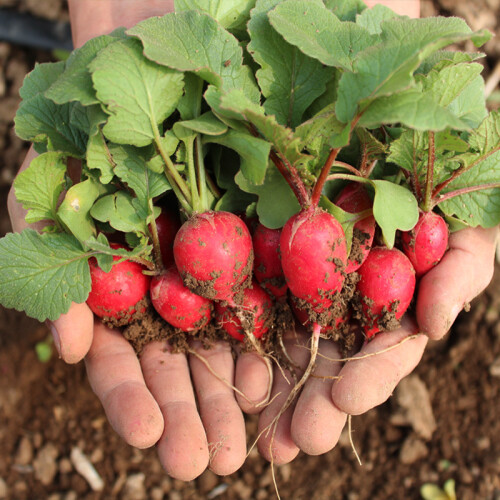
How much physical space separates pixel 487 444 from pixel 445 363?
0.49 metres

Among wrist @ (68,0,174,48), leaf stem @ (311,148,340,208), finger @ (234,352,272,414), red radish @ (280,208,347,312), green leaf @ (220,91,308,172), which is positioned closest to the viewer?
green leaf @ (220,91,308,172)

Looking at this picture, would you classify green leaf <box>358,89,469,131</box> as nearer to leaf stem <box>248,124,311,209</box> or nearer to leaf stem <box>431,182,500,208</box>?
leaf stem <box>248,124,311,209</box>

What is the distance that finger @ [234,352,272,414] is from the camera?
2.09m

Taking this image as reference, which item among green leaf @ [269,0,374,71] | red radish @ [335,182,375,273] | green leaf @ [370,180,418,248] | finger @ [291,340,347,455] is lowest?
finger @ [291,340,347,455]

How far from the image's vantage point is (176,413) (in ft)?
6.39

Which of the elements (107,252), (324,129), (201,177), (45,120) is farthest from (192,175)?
(45,120)

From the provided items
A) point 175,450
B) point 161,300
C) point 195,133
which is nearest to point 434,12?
point 195,133

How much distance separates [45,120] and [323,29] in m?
1.09

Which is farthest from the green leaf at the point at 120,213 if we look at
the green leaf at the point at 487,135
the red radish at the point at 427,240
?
the green leaf at the point at 487,135

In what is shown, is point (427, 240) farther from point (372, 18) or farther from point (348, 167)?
point (372, 18)

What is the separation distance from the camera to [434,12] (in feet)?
13.2

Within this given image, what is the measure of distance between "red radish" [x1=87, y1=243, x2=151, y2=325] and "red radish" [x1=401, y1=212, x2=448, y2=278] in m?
1.07

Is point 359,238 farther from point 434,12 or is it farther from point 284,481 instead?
point 434,12

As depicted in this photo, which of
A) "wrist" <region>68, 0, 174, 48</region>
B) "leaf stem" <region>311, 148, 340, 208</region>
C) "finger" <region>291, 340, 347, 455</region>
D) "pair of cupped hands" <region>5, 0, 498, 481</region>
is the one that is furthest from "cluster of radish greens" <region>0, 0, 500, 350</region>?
"wrist" <region>68, 0, 174, 48</region>
